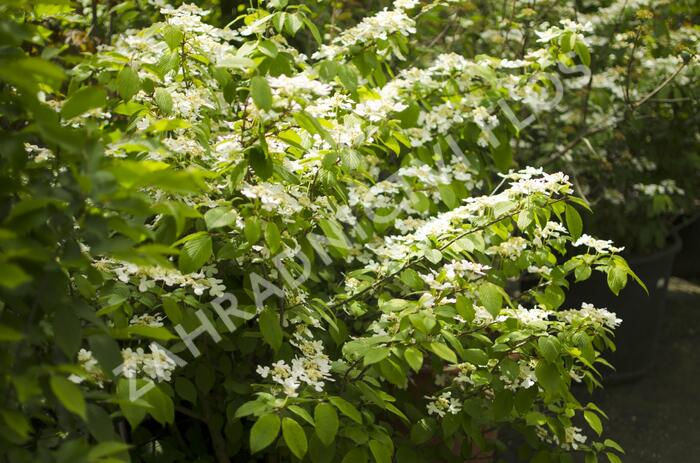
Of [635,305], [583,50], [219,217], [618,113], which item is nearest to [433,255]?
[219,217]

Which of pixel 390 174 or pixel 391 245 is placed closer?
pixel 391 245

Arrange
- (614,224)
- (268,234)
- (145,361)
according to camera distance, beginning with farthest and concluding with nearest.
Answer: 1. (614,224)
2. (268,234)
3. (145,361)

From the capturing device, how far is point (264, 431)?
164 centimetres

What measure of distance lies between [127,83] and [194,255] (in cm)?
41

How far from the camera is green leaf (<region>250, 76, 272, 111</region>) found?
158 cm

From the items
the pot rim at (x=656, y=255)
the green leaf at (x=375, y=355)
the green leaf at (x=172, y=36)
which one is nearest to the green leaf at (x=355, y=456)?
the green leaf at (x=375, y=355)

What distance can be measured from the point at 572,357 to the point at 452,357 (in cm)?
37

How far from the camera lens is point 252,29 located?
76.7 inches

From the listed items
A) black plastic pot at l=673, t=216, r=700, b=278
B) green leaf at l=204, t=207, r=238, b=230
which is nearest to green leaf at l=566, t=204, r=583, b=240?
green leaf at l=204, t=207, r=238, b=230

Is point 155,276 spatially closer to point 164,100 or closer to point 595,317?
point 164,100

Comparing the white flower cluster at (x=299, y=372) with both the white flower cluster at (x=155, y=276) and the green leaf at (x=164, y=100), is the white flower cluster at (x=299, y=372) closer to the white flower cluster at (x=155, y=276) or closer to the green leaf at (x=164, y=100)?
the white flower cluster at (x=155, y=276)

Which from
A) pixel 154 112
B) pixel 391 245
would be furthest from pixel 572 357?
pixel 154 112

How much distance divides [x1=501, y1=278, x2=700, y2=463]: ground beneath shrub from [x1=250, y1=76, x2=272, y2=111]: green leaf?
214 cm

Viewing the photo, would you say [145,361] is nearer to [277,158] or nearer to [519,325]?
[277,158]
